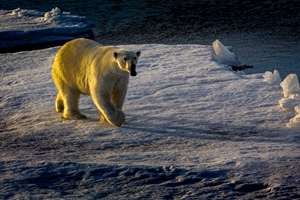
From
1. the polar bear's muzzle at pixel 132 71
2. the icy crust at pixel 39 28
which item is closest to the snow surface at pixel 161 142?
the polar bear's muzzle at pixel 132 71

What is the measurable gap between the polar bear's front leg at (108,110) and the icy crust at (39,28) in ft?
24.5

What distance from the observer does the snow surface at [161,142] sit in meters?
4.37

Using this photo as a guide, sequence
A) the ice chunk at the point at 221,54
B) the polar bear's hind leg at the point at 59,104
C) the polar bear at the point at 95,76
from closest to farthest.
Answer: the polar bear at the point at 95,76 → the polar bear's hind leg at the point at 59,104 → the ice chunk at the point at 221,54

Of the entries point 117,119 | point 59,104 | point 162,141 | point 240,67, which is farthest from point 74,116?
point 240,67

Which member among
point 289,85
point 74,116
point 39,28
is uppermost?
point 39,28

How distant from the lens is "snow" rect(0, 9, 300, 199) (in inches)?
172

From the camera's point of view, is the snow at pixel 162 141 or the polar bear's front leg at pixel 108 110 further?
the polar bear's front leg at pixel 108 110

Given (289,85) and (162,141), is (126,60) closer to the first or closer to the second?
(162,141)

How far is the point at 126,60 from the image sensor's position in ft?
17.4

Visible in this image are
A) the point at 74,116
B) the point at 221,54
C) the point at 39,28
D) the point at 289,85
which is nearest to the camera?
the point at 74,116

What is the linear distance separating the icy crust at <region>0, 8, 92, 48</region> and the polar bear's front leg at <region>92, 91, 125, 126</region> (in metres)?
7.48

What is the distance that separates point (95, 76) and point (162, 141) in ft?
3.22

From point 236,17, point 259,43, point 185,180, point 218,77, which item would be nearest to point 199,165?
point 185,180

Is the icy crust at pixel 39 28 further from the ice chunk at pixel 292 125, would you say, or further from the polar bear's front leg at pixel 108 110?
the ice chunk at pixel 292 125
